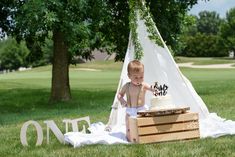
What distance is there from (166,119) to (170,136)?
30 cm

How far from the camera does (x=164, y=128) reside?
873 centimetres

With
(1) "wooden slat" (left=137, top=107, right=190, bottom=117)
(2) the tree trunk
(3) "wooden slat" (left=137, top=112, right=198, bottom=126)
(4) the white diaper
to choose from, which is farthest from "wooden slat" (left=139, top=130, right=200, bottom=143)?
(2) the tree trunk

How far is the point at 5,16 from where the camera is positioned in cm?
2091

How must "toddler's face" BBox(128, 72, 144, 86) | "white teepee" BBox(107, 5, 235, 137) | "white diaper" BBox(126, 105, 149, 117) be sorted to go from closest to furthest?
1. "white diaper" BBox(126, 105, 149, 117)
2. "toddler's face" BBox(128, 72, 144, 86)
3. "white teepee" BBox(107, 5, 235, 137)

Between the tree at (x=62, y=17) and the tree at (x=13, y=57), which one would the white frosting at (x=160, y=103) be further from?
the tree at (x=13, y=57)

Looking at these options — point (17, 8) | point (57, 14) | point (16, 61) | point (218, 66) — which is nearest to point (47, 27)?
point (57, 14)

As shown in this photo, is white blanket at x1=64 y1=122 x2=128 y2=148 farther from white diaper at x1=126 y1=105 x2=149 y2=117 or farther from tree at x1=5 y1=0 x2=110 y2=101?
tree at x1=5 y1=0 x2=110 y2=101

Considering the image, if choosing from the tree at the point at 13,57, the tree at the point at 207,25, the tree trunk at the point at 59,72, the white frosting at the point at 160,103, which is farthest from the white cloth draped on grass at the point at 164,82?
the tree at the point at 207,25

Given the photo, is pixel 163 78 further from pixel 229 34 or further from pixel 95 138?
pixel 229 34

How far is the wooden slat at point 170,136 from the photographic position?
857 centimetres

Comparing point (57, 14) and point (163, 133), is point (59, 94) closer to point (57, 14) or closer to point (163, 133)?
point (57, 14)

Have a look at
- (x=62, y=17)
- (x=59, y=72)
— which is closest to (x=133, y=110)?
(x=62, y=17)

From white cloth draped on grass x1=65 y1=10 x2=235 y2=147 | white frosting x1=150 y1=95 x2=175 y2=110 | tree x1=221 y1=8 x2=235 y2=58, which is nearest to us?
white frosting x1=150 y1=95 x2=175 y2=110

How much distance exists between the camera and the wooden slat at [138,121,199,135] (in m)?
8.58
